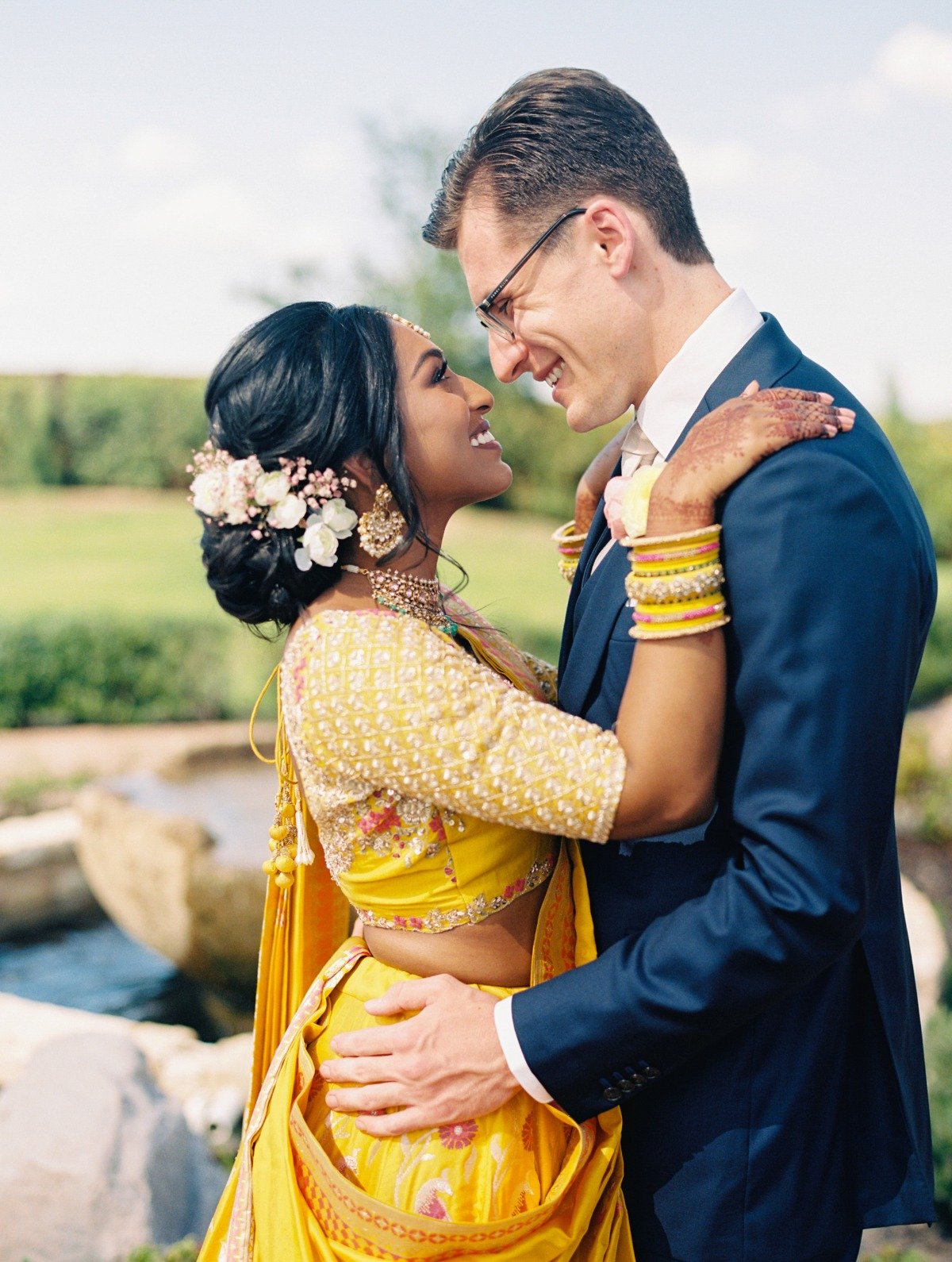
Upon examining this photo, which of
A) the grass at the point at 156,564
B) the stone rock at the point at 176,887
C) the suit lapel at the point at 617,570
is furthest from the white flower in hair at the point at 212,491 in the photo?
the grass at the point at 156,564

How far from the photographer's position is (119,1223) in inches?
158

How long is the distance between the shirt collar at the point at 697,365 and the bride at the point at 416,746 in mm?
325

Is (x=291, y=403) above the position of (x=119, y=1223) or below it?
above

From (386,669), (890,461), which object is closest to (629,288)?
(890,461)

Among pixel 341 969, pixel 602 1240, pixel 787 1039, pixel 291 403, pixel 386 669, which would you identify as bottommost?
pixel 602 1240

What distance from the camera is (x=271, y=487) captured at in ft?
7.30

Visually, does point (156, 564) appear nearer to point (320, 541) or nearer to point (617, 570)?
point (320, 541)

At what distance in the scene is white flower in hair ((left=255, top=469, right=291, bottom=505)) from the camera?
2223 millimetres

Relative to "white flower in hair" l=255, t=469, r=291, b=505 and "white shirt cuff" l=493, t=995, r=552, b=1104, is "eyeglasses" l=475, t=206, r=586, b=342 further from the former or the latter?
"white shirt cuff" l=493, t=995, r=552, b=1104

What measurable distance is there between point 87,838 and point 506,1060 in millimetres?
6524

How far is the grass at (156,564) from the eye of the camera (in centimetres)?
1246

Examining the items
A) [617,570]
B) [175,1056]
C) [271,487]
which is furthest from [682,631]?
[175,1056]

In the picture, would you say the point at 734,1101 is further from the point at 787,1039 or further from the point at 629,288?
the point at 629,288

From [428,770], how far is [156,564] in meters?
17.8
